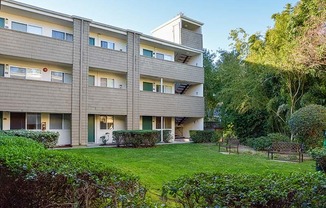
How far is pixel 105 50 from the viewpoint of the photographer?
18766 mm

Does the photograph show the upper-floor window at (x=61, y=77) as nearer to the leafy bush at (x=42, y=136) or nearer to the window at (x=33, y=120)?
the window at (x=33, y=120)

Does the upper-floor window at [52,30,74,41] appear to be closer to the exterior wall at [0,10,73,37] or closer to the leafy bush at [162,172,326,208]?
the exterior wall at [0,10,73,37]

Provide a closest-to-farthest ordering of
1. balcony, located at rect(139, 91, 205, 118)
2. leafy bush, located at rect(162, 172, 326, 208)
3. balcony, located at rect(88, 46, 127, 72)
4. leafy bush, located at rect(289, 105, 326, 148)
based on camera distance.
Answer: leafy bush, located at rect(162, 172, 326, 208)
leafy bush, located at rect(289, 105, 326, 148)
balcony, located at rect(88, 46, 127, 72)
balcony, located at rect(139, 91, 205, 118)

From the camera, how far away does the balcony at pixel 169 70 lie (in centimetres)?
2091

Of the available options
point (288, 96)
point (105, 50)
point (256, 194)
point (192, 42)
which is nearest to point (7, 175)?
point (256, 194)

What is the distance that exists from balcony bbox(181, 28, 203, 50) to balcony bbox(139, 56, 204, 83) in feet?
7.33

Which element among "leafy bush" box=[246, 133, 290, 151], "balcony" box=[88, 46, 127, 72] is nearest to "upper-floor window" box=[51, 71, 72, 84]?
"balcony" box=[88, 46, 127, 72]

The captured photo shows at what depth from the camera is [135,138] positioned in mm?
17328

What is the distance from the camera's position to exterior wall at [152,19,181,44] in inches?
945

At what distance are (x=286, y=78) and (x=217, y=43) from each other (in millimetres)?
19295

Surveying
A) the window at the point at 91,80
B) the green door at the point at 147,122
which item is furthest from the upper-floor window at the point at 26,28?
the green door at the point at 147,122

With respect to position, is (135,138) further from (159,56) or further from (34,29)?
(34,29)

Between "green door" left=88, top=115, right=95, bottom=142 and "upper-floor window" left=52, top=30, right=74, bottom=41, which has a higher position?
"upper-floor window" left=52, top=30, right=74, bottom=41

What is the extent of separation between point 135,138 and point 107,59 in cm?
604
